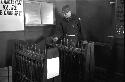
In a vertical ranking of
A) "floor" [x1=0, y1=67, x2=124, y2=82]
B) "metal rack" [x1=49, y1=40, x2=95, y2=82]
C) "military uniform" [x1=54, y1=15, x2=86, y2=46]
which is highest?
"military uniform" [x1=54, y1=15, x2=86, y2=46]

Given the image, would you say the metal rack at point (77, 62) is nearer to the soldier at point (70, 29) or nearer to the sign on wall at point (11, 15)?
the soldier at point (70, 29)

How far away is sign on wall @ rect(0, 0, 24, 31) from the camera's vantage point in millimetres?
4273

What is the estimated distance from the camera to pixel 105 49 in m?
5.04

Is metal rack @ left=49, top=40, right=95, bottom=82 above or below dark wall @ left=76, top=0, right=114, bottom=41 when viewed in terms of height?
below

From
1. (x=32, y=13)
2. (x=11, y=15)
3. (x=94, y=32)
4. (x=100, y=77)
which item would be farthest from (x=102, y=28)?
(x=11, y=15)

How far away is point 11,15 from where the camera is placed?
4.43 metres

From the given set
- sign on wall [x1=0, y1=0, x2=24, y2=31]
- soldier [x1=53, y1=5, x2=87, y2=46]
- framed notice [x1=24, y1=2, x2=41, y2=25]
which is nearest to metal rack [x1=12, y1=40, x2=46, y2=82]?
sign on wall [x1=0, y1=0, x2=24, y2=31]

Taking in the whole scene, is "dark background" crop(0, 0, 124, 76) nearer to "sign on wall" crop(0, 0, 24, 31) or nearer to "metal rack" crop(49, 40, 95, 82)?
"sign on wall" crop(0, 0, 24, 31)

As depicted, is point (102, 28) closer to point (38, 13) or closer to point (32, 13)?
point (38, 13)

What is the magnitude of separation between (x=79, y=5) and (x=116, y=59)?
2.11 m

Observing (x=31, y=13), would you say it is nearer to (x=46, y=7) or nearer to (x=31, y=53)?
(x=46, y=7)

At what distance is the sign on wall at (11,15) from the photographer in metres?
4.27

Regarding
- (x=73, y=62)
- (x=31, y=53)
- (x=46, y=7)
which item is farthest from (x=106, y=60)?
(x=31, y=53)

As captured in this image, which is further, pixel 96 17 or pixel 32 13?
pixel 96 17
